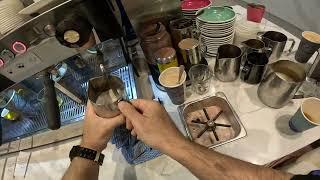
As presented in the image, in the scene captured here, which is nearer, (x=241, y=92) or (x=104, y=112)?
(x=104, y=112)

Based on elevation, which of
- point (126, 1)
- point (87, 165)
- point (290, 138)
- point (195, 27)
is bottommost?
point (290, 138)

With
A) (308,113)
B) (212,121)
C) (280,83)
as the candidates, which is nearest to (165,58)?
Answer: (212,121)

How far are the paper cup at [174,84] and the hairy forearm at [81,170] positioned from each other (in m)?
0.33

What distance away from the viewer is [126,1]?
0.88m

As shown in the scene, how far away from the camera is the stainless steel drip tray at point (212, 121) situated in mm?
848

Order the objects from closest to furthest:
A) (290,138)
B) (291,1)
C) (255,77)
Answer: (290,138) → (255,77) → (291,1)

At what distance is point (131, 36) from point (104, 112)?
410mm

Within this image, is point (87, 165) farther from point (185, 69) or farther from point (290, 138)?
point (290, 138)

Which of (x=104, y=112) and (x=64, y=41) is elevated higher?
(x=64, y=41)

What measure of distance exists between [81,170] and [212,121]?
443 millimetres

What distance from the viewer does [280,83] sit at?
0.80 meters

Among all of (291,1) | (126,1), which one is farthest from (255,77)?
(291,1)

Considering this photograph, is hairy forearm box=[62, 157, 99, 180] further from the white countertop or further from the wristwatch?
the white countertop

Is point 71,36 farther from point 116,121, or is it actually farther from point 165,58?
point 165,58
